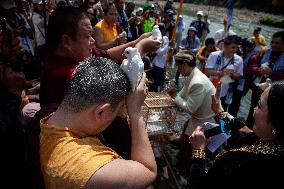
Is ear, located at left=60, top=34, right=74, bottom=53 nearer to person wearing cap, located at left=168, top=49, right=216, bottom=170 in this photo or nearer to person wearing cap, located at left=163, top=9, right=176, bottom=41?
person wearing cap, located at left=168, top=49, right=216, bottom=170

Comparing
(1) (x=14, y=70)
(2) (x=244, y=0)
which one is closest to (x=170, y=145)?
(1) (x=14, y=70)

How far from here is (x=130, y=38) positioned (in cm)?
868

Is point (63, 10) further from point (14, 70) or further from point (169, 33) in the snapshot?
point (169, 33)

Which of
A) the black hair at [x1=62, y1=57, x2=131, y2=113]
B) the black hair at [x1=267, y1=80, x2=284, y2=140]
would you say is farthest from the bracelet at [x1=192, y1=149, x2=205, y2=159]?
the black hair at [x1=62, y1=57, x2=131, y2=113]

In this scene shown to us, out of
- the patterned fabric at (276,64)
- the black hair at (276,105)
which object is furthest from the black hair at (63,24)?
the patterned fabric at (276,64)

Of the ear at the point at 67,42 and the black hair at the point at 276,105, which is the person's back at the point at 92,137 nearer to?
the ear at the point at 67,42

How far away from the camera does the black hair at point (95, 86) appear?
1.34 metres

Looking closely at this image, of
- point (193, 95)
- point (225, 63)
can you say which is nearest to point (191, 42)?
point (225, 63)

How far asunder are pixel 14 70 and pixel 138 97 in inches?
49.9

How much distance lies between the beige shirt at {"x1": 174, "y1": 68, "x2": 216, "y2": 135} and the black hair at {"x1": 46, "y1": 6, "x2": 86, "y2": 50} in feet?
6.78

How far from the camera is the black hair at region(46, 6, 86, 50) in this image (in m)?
1.99

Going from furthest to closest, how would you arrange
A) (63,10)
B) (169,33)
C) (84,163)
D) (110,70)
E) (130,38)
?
(169,33), (130,38), (63,10), (110,70), (84,163)

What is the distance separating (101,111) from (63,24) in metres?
0.91

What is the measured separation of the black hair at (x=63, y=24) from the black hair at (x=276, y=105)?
1.29 metres
